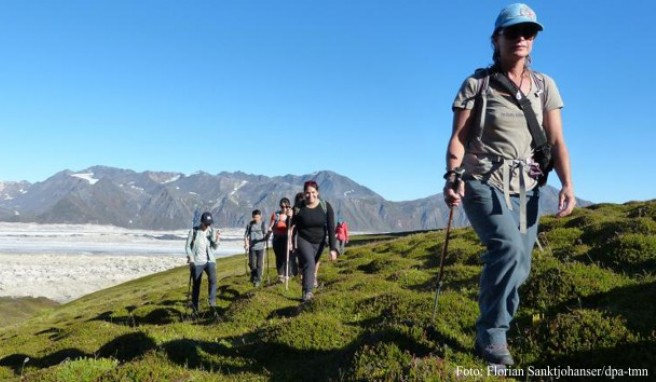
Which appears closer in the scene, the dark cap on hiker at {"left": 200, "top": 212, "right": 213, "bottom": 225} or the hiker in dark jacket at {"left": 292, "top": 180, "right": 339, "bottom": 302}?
the hiker in dark jacket at {"left": 292, "top": 180, "right": 339, "bottom": 302}

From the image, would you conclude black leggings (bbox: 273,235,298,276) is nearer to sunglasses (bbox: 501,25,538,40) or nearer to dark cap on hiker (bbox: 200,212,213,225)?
Answer: dark cap on hiker (bbox: 200,212,213,225)

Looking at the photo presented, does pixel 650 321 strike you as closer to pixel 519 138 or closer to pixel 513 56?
pixel 519 138

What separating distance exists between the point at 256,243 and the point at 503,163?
58.8 ft

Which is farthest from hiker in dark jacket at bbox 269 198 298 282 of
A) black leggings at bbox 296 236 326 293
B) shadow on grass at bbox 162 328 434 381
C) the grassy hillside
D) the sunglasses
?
the sunglasses

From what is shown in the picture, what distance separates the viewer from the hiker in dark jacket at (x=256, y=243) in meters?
22.9

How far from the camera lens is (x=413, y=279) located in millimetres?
16562

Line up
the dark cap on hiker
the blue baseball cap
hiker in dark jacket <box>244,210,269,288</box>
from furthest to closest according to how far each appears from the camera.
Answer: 1. hiker in dark jacket <box>244,210,269,288</box>
2. the dark cap on hiker
3. the blue baseball cap

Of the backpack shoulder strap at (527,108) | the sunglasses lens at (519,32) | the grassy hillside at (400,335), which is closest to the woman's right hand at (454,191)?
the backpack shoulder strap at (527,108)

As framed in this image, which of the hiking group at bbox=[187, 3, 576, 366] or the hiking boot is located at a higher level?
the hiking group at bbox=[187, 3, 576, 366]

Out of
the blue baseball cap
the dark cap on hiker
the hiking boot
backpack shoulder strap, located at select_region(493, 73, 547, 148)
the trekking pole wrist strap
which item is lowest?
the hiking boot

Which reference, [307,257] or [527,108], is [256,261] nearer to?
[307,257]

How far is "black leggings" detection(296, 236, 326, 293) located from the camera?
44.5 ft

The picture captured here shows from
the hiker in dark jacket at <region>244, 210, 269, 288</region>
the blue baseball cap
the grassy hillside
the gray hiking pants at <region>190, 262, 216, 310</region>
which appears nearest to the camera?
the blue baseball cap

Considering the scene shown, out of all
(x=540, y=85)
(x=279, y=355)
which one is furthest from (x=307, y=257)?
(x=540, y=85)
